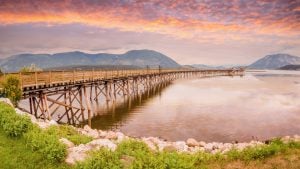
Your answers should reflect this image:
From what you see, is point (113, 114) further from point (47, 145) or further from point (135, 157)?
point (135, 157)

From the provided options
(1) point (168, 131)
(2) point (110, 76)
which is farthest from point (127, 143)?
(2) point (110, 76)

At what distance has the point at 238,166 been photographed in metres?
9.45

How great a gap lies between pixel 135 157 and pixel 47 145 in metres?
3.24

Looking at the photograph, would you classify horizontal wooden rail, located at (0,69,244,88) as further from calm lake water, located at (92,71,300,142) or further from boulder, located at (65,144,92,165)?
boulder, located at (65,144,92,165)

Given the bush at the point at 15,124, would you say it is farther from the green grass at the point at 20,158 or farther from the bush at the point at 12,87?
the bush at the point at 12,87

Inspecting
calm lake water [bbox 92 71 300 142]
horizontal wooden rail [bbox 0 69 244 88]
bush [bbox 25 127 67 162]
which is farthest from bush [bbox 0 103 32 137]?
calm lake water [bbox 92 71 300 142]

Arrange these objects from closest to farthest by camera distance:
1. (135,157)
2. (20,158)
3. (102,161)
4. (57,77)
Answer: (102,161)
(135,157)
(20,158)
(57,77)

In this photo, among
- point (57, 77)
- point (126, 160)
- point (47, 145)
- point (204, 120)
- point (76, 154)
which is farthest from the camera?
point (204, 120)

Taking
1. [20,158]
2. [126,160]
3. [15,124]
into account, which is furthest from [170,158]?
[15,124]

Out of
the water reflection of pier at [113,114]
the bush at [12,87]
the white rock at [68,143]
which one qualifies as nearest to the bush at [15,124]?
the white rock at [68,143]

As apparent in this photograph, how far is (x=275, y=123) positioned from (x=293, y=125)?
4.62ft

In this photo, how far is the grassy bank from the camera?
840 centimetres

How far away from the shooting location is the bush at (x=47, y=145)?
9836 millimetres

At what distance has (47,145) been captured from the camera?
10.5 meters
